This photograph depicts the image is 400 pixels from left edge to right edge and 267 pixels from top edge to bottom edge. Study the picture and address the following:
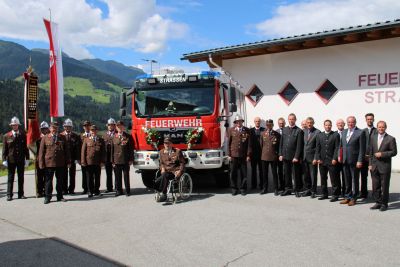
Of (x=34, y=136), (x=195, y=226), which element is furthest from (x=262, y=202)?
(x=34, y=136)

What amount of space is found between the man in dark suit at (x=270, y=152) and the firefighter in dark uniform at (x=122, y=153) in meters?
2.95

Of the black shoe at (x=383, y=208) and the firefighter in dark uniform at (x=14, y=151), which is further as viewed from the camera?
the firefighter in dark uniform at (x=14, y=151)

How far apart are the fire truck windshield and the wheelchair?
4.80ft

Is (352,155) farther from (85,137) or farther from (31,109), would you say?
(31,109)

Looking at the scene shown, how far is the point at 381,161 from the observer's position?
6.70 m

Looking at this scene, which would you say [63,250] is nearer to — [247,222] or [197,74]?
[247,222]

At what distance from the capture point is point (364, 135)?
23.4 ft

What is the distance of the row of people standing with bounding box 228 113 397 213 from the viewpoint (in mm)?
6816

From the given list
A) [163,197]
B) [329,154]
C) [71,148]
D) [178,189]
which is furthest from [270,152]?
[71,148]

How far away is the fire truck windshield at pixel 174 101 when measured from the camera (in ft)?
28.4

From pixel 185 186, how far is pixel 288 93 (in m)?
6.87

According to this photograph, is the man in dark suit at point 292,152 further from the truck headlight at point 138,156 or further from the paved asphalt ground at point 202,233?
the truck headlight at point 138,156

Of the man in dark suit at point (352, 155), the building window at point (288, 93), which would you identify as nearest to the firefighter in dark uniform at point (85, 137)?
the man in dark suit at point (352, 155)

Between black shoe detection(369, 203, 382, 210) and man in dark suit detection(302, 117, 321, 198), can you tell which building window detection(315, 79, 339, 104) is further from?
black shoe detection(369, 203, 382, 210)
